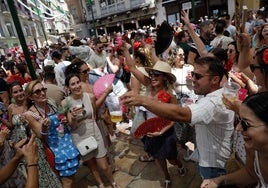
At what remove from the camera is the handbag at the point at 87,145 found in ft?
9.84

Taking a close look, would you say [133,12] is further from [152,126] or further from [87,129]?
[152,126]

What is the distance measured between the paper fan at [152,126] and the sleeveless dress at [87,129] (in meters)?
0.59

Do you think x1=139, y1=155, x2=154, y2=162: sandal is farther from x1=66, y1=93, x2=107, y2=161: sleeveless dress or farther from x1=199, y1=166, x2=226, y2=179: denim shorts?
x1=199, y1=166, x2=226, y2=179: denim shorts

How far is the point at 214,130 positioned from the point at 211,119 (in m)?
0.21

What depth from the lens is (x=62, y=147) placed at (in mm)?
2871

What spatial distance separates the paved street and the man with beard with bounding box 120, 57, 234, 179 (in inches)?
46.6

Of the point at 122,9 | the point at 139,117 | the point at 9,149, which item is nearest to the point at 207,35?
the point at 139,117

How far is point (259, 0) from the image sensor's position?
1762cm

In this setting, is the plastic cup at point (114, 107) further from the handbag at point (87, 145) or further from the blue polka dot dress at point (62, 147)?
the blue polka dot dress at point (62, 147)

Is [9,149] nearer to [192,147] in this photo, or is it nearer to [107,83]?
[107,83]

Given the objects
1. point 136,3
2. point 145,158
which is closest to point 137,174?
point 145,158

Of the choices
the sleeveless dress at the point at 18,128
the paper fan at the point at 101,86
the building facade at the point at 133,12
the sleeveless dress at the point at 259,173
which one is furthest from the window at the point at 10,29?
the sleeveless dress at the point at 259,173

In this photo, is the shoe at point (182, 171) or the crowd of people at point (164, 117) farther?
the shoe at point (182, 171)

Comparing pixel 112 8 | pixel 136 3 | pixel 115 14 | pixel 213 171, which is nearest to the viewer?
pixel 213 171
